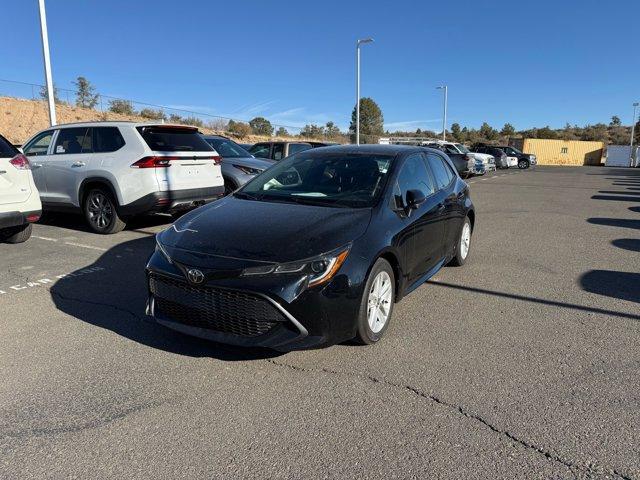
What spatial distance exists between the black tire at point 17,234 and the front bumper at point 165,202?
1.32 m

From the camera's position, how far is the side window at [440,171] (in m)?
5.56

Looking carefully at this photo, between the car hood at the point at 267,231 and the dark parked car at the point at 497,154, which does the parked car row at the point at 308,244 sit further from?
the dark parked car at the point at 497,154

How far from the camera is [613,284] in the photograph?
5.62 metres

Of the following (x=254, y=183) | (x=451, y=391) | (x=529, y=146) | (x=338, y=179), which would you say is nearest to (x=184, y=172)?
(x=254, y=183)

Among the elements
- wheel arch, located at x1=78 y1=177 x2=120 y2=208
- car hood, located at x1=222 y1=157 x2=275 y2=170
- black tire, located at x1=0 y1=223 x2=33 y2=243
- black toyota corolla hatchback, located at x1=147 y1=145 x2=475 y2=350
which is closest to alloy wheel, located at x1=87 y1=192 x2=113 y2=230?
wheel arch, located at x1=78 y1=177 x2=120 y2=208

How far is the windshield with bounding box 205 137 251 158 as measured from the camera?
1113 cm

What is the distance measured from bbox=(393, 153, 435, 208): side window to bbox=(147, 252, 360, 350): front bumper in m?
1.31

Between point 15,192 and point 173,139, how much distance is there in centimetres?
244

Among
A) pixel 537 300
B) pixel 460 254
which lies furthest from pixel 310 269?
pixel 460 254

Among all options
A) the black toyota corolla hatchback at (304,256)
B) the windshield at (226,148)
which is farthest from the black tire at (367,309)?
the windshield at (226,148)

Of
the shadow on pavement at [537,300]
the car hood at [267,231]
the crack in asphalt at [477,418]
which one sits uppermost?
the car hood at [267,231]

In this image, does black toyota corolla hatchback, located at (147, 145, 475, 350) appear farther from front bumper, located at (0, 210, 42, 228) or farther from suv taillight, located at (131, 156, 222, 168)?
front bumper, located at (0, 210, 42, 228)

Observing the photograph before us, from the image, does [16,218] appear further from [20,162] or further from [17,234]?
[17,234]

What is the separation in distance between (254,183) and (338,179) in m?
0.92
